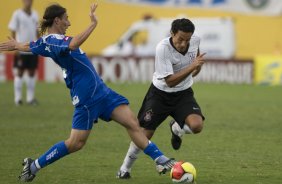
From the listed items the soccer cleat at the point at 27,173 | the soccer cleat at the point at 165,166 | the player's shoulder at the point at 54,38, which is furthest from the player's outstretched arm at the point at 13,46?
the soccer cleat at the point at 165,166

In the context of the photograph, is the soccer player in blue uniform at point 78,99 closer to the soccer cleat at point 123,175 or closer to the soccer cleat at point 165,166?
the soccer cleat at point 165,166

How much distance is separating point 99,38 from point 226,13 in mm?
6483

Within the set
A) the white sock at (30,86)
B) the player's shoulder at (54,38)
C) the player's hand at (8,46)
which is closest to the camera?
the player's shoulder at (54,38)

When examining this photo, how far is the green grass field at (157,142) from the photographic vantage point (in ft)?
36.3

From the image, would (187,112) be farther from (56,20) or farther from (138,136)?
(56,20)

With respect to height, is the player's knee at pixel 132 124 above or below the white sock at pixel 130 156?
above

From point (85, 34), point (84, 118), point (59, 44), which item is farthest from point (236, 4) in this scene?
point (85, 34)

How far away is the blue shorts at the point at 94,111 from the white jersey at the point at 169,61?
0.93 m

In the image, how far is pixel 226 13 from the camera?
137 feet

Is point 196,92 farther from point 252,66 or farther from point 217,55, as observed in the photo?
point 217,55

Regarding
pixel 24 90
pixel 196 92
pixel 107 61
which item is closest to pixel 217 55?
pixel 107 61

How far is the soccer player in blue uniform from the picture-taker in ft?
33.1

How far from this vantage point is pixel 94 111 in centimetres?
1013

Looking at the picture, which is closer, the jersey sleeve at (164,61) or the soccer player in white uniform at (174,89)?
the soccer player in white uniform at (174,89)
